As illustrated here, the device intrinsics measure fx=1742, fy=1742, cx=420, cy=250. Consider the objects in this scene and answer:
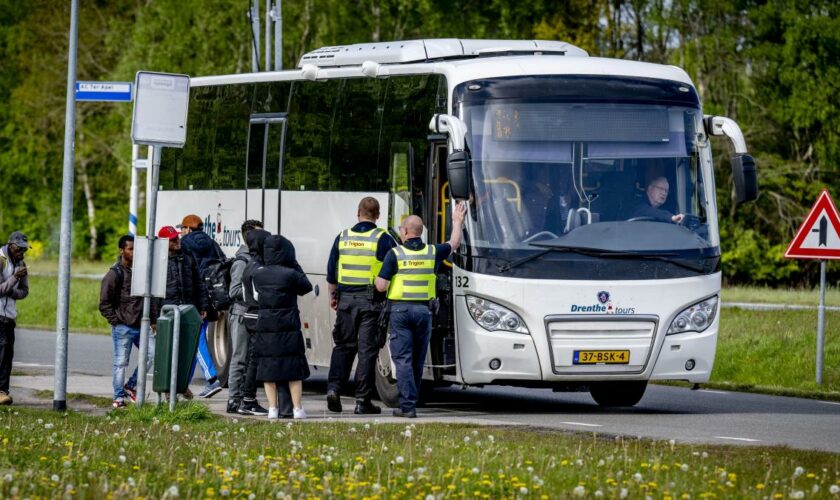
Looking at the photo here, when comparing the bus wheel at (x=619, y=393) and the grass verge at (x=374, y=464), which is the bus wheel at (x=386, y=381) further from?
the grass verge at (x=374, y=464)

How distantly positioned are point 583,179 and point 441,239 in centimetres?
146

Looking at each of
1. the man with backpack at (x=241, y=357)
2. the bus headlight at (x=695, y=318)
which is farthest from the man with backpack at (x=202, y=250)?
Answer: the bus headlight at (x=695, y=318)

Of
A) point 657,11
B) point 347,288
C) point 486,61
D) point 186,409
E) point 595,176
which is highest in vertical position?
point 657,11

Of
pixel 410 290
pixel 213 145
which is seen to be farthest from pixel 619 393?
pixel 213 145

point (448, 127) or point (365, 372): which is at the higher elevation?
point (448, 127)

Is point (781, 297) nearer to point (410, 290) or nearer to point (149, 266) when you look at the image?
point (410, 290)

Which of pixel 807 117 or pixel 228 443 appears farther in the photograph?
pixel 807 117

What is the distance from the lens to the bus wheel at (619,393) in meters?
17.2

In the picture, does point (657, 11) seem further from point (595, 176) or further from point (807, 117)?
point (595, 176)

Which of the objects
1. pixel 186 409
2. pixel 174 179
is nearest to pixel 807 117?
pixel 174 179

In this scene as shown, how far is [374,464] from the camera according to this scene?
11.1 m

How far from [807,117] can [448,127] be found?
111 feet

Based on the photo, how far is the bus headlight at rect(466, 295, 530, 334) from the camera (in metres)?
15.7

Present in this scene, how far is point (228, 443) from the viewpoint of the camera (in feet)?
40.9
